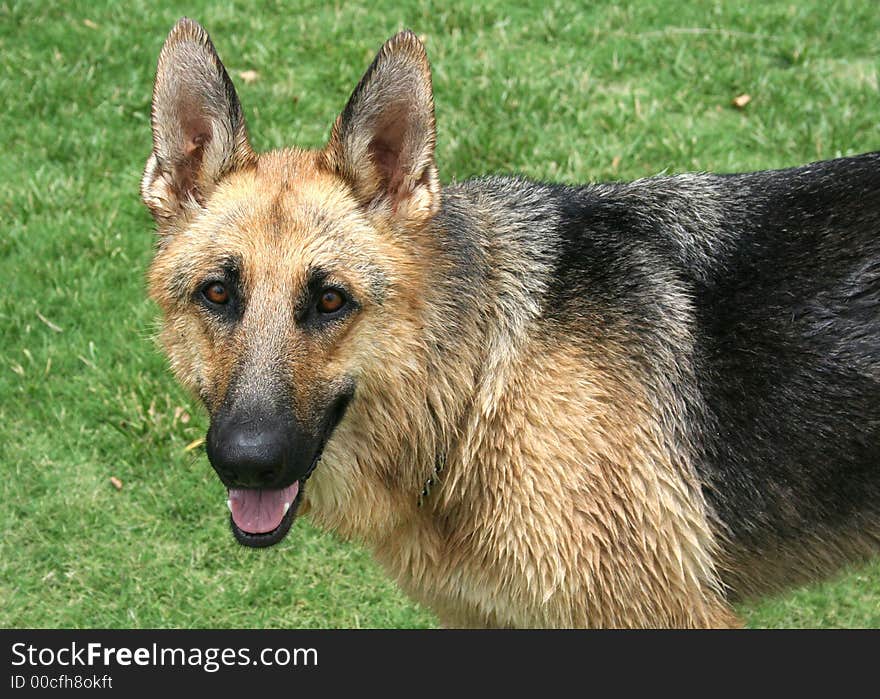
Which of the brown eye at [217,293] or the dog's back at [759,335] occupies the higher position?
the brown eye at [217,293]

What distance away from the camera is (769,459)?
13.0 ft

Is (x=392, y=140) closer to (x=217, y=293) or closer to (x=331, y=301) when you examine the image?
(x=331, y=301)

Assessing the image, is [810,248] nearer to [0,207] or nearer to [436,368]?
[436,368]

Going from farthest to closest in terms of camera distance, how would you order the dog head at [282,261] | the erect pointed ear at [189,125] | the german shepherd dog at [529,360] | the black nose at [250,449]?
1. the erect pointed ear at [189,125]
2. the german shepherd dog at [529,360]
3. the dog head at [282,261]
4. the black nose at [250,449]

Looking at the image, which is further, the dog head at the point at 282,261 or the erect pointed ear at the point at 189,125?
the erect pointed ear at the point at 189,125

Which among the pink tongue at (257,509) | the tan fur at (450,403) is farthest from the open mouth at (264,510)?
the tan fur at (450,403)

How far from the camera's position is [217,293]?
370cm

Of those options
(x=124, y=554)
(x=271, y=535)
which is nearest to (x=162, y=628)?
(x=124, y=554)

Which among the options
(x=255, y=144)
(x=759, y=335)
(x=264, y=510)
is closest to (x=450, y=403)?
(x=264, y=510)

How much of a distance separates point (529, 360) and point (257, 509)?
3.54 ft

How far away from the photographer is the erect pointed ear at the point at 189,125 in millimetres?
3893

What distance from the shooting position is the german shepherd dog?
375 cm

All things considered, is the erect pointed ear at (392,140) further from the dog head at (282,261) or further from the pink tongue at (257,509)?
the pink tongue at (257,509)

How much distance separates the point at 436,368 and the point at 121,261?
365 centimetres
